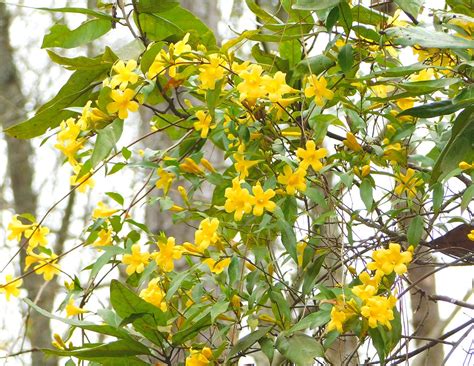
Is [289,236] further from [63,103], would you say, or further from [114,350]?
[63,103]

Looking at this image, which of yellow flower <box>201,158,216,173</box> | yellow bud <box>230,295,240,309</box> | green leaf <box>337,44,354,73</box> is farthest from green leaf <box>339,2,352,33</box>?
yellow bud <box>230,295,240,309</box>

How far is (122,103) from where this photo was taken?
0.86 meters

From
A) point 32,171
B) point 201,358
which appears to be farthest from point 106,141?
point 32,171

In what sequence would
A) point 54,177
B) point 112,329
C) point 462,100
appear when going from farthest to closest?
1. point 54,177
2. point 112,329
3. point 462,100

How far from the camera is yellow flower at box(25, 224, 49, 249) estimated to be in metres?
1.02

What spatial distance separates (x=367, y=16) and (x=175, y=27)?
256 millimetres

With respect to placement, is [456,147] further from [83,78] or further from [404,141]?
[83,78]

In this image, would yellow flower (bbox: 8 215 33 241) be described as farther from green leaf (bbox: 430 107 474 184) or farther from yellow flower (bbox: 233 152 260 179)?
green leaf (bbox: 430 107 474 184)

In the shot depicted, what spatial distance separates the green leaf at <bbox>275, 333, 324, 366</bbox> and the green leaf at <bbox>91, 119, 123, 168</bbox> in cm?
27

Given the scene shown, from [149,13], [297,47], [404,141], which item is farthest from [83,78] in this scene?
[404,141]

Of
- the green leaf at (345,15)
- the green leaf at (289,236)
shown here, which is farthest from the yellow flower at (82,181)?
the green leaf at (345,15)

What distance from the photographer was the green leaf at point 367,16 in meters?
0.96

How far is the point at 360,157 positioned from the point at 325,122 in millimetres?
79

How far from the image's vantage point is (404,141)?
102 centimetres
